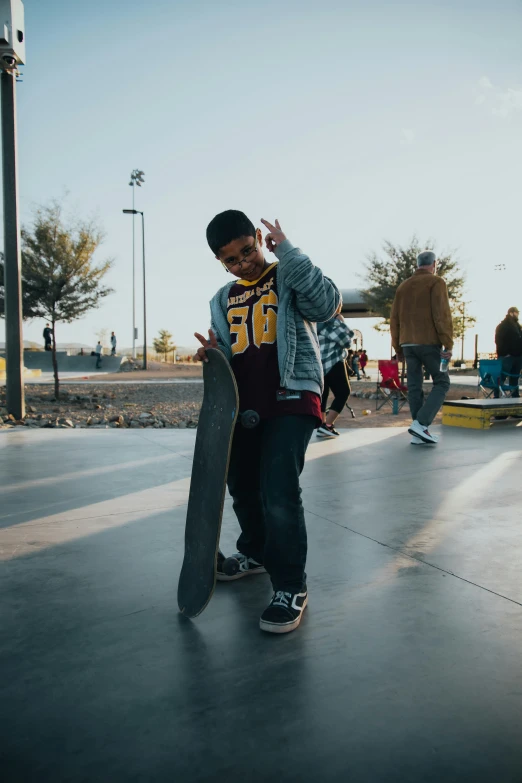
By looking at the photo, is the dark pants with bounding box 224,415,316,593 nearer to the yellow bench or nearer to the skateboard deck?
the skateboard deck

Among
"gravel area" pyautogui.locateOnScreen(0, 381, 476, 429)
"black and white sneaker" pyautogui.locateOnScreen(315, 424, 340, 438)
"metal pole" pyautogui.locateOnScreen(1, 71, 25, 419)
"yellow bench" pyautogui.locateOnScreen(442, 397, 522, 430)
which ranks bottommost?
"gravel area" pyautogui.locateOnScreen(0, 381, 476, 429)

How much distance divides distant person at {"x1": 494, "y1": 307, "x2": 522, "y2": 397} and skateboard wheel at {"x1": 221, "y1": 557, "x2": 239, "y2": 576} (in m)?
10.0

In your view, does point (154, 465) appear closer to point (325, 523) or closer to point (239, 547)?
point (325, 523)

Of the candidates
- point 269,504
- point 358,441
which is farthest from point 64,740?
point 358,441

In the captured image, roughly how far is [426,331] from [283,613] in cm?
449

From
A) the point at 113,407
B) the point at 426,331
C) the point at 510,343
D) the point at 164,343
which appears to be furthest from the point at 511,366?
the point at 164,343

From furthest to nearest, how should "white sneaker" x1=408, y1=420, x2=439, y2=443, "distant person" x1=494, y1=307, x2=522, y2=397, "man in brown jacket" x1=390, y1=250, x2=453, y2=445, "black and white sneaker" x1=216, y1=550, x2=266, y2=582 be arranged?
1. "distant person" x1=494, y1=307, x2=522, y2=397
2. "white sneaker" x1=408, y1=420, x2=439, y2=443
3. "man in brown jacket" x1=390, y1=250, x2=453, y2=445
4. "black and white sneaker" x1=216, y1=550, x2=266, y2=582

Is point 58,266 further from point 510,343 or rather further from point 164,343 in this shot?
point 164,343

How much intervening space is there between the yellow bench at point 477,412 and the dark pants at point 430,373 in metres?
1.31

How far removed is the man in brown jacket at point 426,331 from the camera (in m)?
5.89

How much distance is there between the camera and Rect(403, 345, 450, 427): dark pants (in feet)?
19.4

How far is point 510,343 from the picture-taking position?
11281 mm

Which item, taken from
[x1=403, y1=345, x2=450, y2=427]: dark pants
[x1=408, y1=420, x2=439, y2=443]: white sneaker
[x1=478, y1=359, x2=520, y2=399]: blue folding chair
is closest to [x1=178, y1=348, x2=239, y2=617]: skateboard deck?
[x1=403, y1=345, x2=450, y2=427]: dark pants

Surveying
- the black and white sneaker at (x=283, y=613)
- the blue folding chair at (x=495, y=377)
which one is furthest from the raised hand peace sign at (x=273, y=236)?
the blue folding chair at (x=495, y=377)
